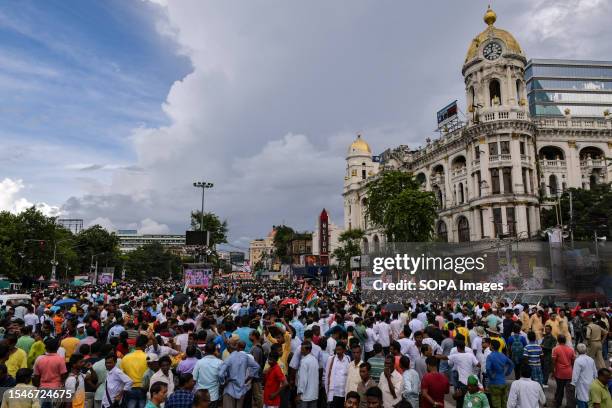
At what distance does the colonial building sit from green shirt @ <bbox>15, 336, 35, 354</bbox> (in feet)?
145

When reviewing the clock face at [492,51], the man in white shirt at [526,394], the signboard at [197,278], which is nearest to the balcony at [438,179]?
the clock face at [492,51]

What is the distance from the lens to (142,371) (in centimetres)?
787

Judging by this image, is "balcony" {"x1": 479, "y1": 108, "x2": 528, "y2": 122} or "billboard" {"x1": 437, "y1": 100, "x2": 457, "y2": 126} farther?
"billboard" {"x1": 437, "y1": 100, "x2": 457, "y2": 126}

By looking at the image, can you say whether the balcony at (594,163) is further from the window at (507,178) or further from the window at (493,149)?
the window at (493,149)

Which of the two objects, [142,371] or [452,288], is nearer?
[142,371]

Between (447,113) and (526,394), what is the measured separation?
56.6 metres

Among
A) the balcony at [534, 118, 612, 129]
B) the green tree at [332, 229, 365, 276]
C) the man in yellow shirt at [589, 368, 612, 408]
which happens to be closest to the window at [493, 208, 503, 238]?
the balcony at [534, 118, 612, 129]

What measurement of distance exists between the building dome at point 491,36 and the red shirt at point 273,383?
177ft

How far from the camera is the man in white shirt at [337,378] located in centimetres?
834

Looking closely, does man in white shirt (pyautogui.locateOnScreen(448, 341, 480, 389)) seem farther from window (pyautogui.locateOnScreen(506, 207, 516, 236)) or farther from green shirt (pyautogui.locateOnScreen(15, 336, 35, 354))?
window (pyautogui.locateOnScreen(506, 207, 516, 236))

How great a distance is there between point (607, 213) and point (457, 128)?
2063 centimetres

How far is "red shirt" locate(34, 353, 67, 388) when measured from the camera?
7875mm

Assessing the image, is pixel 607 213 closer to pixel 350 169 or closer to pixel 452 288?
pixel 452 288

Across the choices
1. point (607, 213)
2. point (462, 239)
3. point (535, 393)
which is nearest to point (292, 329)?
point (535, 393)
